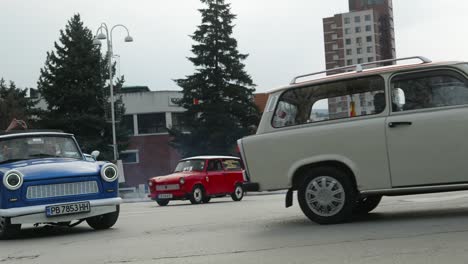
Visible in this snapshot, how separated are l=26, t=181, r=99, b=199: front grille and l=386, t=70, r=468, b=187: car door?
450 cm

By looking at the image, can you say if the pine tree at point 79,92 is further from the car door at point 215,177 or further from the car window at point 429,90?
the car window at point 429,90

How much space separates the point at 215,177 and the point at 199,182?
91 centimetres

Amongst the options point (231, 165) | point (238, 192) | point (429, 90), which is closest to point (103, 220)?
point (429, 90)

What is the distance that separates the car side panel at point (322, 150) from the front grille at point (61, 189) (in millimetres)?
2613

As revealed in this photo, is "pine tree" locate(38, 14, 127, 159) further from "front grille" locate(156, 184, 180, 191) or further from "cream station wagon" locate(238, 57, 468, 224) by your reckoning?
"cream station wagon" locate(238, 57, 468, 224)

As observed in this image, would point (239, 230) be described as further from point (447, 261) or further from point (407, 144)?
point (447, 261)

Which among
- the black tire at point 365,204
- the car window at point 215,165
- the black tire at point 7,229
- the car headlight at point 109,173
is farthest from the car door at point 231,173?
the black tire at point 7,229

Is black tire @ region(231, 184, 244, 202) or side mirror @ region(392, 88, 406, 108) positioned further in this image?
black tire @ region(231, 184, 244, 202)

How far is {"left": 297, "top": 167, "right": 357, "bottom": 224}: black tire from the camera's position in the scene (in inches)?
332

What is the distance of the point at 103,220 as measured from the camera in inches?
419

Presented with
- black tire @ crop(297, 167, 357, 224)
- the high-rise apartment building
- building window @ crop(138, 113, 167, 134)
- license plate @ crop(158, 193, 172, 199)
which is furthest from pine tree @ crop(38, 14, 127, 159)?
the high-rise apartment building

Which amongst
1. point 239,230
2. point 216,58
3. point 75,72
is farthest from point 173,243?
point 216,58

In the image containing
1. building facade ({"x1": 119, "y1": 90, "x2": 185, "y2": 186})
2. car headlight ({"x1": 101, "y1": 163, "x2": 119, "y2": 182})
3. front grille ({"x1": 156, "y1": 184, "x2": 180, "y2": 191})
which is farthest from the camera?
building facade ({"x1": 119, "y1": 90, "x2": 185, "y2": 186})

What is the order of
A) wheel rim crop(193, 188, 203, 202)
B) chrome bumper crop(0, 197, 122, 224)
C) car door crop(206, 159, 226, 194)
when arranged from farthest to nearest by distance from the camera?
car door crop(206, 159, 226, 194)
wheel rim crop(193, 188, 203, 202)
chrome bumper crop(0, 197, 122, 224)
